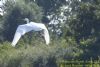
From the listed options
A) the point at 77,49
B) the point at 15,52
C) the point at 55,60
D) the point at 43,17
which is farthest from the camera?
the point at 43,17

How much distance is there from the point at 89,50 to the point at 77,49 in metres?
1.90

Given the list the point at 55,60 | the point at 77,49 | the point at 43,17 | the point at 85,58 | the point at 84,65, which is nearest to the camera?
the point at 84,65

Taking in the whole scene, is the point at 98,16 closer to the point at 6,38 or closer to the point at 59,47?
the point at 59,47

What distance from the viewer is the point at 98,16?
25391mm

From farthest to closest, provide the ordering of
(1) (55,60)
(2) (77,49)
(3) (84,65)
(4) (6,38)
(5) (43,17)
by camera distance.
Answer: (5) (43,17) → (4) (6,38) → (1) (55,60) → (2) (77,49) → (3) (84,65)

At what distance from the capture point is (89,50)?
995 inches

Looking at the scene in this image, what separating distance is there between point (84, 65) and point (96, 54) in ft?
12.3

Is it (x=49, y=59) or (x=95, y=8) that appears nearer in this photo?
(x=95, y=8)

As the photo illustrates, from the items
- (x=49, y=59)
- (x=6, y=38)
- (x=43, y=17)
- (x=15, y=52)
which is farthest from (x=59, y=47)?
(x=43, y=17)

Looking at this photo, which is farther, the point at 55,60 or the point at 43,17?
the point at 43,17

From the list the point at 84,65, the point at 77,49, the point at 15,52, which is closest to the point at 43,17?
the point at 15,52

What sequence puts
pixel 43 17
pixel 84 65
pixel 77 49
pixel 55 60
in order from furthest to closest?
pixel 43 17
pixel 55 60
pixel 77 49
pixel 84 65

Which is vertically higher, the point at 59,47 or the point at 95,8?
the point at 95,8

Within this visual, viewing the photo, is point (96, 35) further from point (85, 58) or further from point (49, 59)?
point (49, 59)
